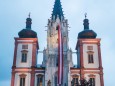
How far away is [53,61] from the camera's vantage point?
53.2 meters

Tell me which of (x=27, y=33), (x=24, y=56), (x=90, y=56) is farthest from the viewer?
(x=27, y=33)

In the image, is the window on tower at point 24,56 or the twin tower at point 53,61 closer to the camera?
the twin tower at point 53,61

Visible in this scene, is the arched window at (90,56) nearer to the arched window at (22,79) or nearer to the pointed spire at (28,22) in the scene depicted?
the arched window at (22,79)

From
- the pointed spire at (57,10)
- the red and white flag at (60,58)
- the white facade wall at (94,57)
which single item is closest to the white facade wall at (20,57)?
the red and white flag at (60,58)

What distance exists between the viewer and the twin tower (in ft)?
169

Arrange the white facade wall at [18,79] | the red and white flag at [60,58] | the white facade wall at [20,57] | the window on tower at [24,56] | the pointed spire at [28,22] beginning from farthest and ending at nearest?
the pointed spire at [28,22] → the window on tower at [24,56] → the white facade wall at [20,57] → the red and white flag at [60,58] → the white facade wall at [18,79]

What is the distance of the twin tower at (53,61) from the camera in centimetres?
5156

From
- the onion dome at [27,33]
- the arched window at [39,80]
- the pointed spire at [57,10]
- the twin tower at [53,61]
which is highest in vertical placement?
the pointed spire at [57,10]

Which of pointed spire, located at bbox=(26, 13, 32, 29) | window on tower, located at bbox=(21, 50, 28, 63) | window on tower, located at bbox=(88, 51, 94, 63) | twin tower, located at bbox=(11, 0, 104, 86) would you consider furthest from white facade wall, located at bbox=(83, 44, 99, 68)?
pointed spire, located at bbox=(26, 13, 32, 29)

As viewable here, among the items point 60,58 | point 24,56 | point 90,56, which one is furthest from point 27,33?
point 90,56

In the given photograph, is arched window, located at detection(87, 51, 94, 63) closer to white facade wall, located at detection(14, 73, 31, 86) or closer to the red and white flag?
the red and white flag

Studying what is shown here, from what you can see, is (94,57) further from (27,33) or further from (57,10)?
(57,10)

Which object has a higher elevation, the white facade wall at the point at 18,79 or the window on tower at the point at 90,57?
the window on tower at the point at 90,57

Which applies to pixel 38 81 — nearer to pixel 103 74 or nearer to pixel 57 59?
pixel 57 59
